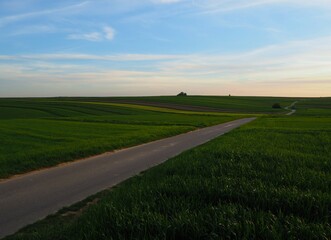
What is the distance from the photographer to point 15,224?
672cm

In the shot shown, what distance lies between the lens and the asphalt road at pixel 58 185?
24.3ft

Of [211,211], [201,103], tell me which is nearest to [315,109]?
[201,103]

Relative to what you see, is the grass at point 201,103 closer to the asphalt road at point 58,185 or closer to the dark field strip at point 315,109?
the dark field strip at point 315,109

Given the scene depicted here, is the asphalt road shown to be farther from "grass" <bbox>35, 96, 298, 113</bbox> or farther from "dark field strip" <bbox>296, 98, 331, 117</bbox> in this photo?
"grass" <bbox>35, 96, 298, 113</bbox>

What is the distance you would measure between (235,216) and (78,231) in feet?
7.71

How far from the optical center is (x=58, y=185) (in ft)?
33.4

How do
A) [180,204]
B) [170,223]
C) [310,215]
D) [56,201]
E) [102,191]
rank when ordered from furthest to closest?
[102,191], [56,201], [180,204], [310,215], [170,223]

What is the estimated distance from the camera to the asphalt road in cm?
742

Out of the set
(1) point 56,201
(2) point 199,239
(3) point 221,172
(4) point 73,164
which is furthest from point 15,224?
(4) point 73,164

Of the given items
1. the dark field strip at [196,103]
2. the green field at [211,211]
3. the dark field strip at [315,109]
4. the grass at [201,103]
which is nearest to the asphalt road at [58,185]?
the green field at [211,211]

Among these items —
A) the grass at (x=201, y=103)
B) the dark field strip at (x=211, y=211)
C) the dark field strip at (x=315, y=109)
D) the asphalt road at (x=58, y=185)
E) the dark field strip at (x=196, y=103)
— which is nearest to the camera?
the dark field strip at (x=211, y=211)

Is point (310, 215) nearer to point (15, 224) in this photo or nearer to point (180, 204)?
point (180, 204)

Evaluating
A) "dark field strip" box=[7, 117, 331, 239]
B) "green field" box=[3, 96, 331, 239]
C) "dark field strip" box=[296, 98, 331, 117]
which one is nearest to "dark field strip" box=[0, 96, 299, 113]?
"dark field strip" box=[296, 98, 331, 117]

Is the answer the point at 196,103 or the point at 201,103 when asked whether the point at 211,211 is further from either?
the point at 201,103
